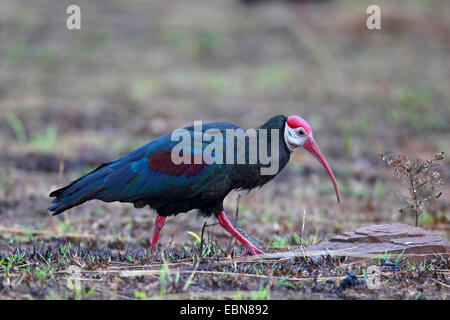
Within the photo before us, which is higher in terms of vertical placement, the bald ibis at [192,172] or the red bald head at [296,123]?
the red bald head at [296,123]

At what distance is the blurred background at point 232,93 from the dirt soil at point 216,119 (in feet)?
0.12

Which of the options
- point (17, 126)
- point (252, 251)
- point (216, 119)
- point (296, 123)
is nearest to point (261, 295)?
point (252, 251)

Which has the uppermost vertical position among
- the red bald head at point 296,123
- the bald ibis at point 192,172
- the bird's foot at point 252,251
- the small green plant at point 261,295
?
the red bald head at point 296,123

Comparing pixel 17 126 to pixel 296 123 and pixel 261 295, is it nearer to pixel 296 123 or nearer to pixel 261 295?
pixel 296 123

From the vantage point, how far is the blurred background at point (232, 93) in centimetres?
695

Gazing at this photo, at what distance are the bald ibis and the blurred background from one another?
0.90 m

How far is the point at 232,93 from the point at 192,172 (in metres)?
7.44

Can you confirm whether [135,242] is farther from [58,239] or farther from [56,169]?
[56,169]

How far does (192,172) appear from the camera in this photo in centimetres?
445

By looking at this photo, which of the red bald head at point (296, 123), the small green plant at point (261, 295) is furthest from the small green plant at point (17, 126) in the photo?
the small green plant at point (261, 295)

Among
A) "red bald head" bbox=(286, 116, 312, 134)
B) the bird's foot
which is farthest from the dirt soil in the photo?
"red bald head" bbox=(286, 116, 312, 134)

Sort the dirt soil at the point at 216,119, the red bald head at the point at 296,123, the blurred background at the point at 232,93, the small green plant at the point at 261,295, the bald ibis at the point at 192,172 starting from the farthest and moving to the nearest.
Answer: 1. the blurred background at the point at 232,93
2. the red bald head at the point at 296,123
3. the bald ibis at the point at 192,172
4. the dirt soil at the point at 216,119
5. the small green plant at the point at 261,295

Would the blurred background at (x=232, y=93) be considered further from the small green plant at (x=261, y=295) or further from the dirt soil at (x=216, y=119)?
the small green plant at (x=261, y=295)

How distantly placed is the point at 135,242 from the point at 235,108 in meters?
5.52
